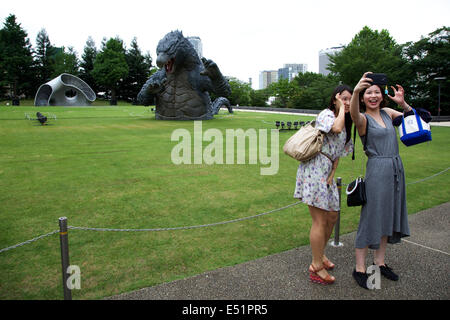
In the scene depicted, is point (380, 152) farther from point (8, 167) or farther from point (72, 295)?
point (8, 167)

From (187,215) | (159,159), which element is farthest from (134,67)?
(187,215)

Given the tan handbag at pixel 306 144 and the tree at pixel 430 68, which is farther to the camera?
the tree at pixel 430 68

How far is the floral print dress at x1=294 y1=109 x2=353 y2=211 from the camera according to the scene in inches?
118

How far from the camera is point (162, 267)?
11.8 ft

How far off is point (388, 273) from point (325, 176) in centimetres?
123

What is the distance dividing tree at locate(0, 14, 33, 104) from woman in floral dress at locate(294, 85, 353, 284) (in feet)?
198

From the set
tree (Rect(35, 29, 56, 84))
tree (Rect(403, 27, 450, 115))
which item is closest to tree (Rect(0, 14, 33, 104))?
tree (Rect(35, 29, 56, 84))

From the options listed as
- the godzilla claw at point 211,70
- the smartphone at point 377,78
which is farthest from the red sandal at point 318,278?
the godzilla claw at point 211,70

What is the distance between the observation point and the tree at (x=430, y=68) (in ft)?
93.2

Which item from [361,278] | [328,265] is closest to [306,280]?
[328,265]

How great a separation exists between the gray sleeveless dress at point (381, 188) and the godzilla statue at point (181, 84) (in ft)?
55.6

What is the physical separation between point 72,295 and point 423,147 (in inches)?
497

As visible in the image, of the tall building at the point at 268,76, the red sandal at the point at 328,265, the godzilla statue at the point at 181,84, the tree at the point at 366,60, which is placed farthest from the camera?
the tall building at the point at 268,76

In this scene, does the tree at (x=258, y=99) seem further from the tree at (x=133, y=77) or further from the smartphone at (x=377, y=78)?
the smartphone at (x=377, y=78)
